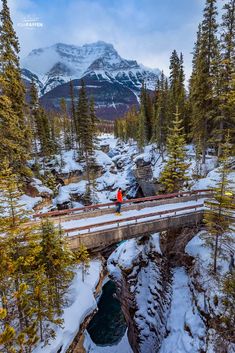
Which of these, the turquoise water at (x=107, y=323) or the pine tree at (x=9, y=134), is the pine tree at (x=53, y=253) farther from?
the turquoise water at (x=107, y=323)

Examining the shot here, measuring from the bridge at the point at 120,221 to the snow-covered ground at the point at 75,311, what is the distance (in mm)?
2937

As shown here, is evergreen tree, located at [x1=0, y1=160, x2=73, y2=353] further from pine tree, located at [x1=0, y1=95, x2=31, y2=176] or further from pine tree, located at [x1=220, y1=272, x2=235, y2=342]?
pine tree, located at [x1=220, y1=272, x2=235, y2=342]

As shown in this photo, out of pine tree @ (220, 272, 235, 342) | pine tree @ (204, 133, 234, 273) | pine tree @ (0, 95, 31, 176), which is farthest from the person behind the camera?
pine tree @ (0, 95, 31, 176)

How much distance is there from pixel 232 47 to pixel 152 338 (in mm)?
26145

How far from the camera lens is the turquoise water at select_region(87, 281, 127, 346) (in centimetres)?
1938

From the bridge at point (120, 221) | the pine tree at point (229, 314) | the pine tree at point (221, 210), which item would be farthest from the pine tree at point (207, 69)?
the pine tree at point (229, 314)

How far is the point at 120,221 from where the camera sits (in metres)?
13.8

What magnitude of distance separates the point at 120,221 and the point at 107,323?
43.4ft

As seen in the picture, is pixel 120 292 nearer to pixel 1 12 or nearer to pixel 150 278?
pixel 150 278

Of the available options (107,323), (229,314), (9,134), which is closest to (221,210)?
(229,314)

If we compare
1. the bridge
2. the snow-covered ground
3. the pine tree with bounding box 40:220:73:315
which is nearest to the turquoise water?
the snow-covered ground

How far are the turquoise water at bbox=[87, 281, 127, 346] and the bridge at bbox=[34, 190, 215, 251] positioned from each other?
11.4 m

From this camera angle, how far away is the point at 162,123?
40.7 metres

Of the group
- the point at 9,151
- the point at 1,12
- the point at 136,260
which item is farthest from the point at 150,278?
the point at 1,12
